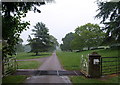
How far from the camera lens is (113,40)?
68.9 ft

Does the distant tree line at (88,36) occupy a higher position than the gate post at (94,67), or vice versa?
the distant tree line at (88,36)

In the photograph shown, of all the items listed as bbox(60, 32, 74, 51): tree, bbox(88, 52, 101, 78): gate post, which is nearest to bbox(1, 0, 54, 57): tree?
bbox(88, 52, 101, 78): gate post

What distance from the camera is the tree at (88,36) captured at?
167 feet

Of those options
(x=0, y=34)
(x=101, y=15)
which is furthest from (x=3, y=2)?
(x=101, y=15)

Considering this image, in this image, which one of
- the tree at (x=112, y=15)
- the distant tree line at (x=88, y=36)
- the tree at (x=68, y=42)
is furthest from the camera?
the tree at (x=68, y=42)

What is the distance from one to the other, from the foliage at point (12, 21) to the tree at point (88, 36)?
42.4 metres

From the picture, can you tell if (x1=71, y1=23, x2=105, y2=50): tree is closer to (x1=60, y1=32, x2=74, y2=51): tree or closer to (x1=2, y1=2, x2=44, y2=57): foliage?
(x1=60, y1=32, x2=74, y2=51): tree

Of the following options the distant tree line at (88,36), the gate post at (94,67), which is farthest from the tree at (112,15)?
the distant tree line at (88,36)

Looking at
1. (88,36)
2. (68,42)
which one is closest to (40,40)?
(88,36)

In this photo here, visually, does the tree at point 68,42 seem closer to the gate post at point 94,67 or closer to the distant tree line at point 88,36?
the distant tree line at point 88,36

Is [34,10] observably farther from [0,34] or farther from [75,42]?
[75,42]

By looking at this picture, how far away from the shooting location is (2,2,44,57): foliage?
21.0 ft

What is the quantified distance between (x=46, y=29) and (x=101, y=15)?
39837mm

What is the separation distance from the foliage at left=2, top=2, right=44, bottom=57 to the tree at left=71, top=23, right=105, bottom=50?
42.4 meters
